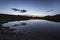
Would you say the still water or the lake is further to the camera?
the still water

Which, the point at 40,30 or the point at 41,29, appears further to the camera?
the point at 41,29

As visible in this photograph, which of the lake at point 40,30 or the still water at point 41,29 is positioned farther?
the still water at point 41,29
